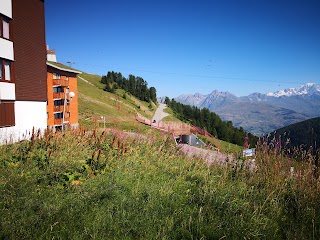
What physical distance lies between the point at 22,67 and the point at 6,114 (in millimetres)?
4570

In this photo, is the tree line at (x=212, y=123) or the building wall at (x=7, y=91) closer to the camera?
the building wall at (x=7, y=91)

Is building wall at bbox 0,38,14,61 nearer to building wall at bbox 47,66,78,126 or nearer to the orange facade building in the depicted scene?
the orange facade building

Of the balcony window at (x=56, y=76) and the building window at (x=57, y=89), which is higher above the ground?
the balcony window at (x=56, y=76)

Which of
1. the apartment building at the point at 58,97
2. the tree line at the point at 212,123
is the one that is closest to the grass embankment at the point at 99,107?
the apartment building at the point at 58,97

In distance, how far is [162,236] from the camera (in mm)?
3631

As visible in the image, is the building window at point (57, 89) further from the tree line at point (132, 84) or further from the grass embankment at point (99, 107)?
the tree line at point (132, 84)

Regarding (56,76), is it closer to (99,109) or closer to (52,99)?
(52,99)

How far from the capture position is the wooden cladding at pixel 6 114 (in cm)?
1647

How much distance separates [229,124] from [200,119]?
1467cm

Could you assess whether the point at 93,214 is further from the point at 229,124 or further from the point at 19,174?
the point at 229,124

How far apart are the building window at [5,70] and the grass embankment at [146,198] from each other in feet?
40.2

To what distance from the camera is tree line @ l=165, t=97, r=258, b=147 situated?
98938 millimetres

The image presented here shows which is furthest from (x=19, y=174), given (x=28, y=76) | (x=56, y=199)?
(x=28, y=76)

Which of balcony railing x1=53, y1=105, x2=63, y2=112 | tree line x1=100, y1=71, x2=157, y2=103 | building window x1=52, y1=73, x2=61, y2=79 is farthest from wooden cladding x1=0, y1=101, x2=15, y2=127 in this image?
tree line x1=100, y1=71, x2=157, y2=103
